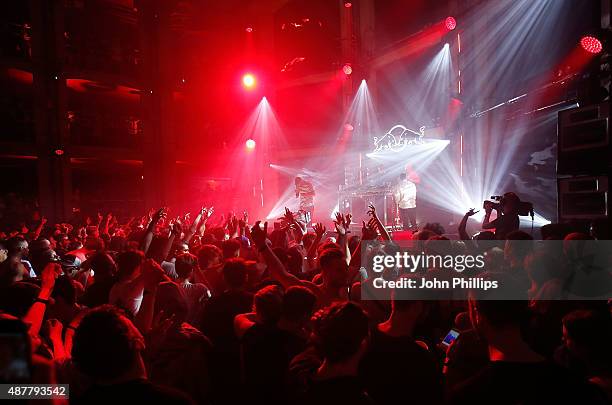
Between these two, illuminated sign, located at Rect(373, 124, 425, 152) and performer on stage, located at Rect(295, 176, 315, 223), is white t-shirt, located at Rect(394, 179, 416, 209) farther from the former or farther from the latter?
performer on stage, located at Rect(295, 176, 315, 223)

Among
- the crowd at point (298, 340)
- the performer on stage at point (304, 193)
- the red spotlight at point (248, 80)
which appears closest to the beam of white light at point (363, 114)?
the performer on stage at point (304, 193)

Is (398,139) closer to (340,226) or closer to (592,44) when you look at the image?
(592,44)

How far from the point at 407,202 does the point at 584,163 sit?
27.4 ft

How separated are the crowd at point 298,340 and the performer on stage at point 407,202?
33.3ft

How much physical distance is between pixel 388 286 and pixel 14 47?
706 inches

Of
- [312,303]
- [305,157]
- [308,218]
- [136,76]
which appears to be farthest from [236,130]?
[312,303]

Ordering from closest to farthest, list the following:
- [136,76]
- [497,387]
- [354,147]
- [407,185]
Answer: [497,387] < [407,185] < [136,76] < [354,147]

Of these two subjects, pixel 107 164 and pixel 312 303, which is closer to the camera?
pixel 312 303

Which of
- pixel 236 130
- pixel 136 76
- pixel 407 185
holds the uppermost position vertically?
pixel 136 76

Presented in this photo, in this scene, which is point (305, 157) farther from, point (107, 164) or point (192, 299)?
point (192, 299)

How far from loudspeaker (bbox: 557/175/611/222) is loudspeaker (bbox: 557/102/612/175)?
0.49 ft

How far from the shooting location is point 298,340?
96.4 inches

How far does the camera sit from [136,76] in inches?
701

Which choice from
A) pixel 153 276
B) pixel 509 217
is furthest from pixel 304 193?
pixel 153 276
